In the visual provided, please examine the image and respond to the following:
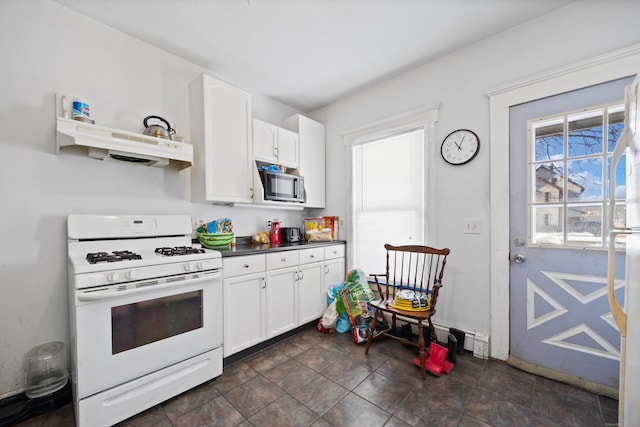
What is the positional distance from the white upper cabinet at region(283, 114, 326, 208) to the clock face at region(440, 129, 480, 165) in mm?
1465

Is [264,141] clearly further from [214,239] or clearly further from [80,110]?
[80,110]

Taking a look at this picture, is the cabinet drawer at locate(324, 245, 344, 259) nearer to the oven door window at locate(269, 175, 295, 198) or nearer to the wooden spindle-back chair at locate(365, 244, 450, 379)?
the wooden spindle-back chair at locate(365, 244, 450, 379)

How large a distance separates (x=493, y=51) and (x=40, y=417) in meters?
4.08

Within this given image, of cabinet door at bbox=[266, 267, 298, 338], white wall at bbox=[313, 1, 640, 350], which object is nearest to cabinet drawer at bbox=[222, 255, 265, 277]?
cabinet door at bbox=[266, 267, 298, 338]

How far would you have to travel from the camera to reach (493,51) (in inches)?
83.7

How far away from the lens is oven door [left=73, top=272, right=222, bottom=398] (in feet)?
4.48

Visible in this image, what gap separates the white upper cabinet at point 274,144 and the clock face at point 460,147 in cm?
159

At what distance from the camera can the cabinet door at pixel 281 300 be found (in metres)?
2.33

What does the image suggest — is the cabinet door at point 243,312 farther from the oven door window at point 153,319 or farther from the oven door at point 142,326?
the oven door window at point 153,319

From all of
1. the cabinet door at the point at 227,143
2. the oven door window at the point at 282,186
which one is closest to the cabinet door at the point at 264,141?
the cabinet door at the point at 227,143

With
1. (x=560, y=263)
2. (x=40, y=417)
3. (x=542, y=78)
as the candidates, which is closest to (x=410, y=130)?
(x=542, y=78)

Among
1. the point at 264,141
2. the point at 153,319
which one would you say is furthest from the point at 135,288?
the point at 264,141

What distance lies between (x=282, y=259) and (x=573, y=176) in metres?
2.34

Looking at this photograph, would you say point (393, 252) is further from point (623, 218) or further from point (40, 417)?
point (40, 417)
